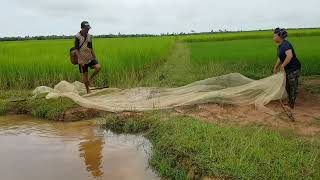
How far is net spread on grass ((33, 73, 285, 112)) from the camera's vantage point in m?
6.79

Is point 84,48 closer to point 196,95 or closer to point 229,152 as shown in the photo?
point 196,95

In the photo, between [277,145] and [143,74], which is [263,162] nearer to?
[277,145]

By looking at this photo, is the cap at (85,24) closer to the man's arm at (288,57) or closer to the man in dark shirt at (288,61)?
the man in dark shirt at (288,61)

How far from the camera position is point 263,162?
3.92 metres

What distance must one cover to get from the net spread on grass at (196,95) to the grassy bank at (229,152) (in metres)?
1.31

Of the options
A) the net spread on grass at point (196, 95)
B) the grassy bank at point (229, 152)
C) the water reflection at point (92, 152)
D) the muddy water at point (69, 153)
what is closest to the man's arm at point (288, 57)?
the net spread on grass at point (196, 95)

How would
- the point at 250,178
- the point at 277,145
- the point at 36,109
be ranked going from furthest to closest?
the point at 36,109 < the point at 277,145 < the point at 250,178

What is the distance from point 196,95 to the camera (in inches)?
281

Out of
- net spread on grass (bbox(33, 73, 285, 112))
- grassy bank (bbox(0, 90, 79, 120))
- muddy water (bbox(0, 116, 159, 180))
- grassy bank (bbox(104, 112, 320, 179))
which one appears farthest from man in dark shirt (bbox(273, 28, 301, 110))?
grassy bank (bbox(0, 90, 79, 120))

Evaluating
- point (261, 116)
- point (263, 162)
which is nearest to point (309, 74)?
point (261, 116)

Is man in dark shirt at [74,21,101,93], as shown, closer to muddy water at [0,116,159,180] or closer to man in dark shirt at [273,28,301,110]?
muddy water at [0,116,159,180]

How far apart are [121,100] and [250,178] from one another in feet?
14.1

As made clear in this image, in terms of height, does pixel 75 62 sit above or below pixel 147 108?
above

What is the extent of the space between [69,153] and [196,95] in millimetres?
2534
